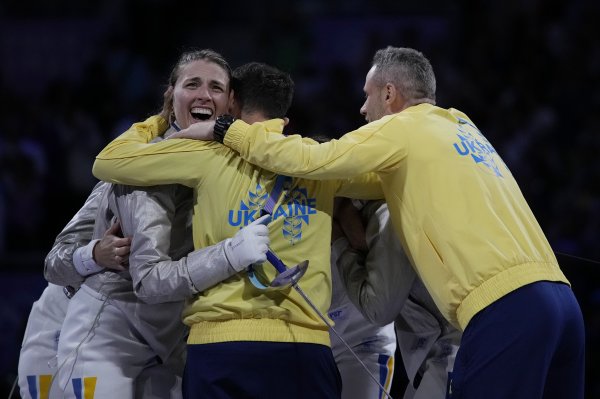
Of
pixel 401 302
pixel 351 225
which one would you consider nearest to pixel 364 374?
pixel 401 302

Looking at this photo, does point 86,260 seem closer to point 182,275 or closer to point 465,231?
point 182,275

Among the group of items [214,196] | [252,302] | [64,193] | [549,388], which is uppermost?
[214,196]

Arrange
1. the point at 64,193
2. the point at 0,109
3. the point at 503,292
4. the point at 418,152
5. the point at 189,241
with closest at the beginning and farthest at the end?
the point at 503,292 → the point at 418,152 → the point at 189,241 → the point at 64,193 → the point at 0,109

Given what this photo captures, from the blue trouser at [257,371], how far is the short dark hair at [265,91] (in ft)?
3.14

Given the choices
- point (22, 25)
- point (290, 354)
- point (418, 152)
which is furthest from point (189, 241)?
point (22, 25)

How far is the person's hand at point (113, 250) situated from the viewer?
4.14 m

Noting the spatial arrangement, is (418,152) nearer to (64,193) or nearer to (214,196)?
(214,196)

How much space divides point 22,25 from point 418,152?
25.1 feet

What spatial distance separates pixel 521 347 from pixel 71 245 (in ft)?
6.49

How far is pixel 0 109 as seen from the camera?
32.3 ft

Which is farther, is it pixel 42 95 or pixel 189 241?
pixel 42 95

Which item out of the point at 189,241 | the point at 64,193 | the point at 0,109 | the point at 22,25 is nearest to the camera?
the point at 189,241

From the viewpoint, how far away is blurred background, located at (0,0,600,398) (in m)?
8.49

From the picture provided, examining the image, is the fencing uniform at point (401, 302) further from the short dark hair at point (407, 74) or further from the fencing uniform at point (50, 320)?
the fencing uniform at point (50, 320)
